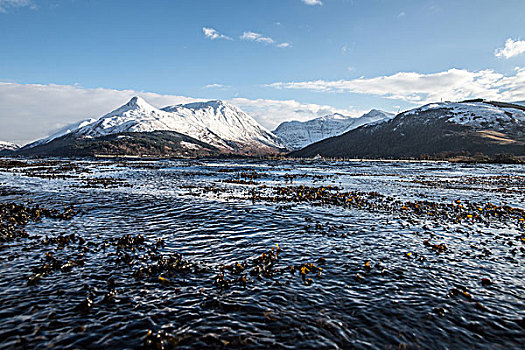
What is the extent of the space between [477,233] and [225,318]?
16980 mm

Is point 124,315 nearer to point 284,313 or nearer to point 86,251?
point 284,313

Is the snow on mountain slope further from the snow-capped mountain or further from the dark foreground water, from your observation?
the dark foreground water

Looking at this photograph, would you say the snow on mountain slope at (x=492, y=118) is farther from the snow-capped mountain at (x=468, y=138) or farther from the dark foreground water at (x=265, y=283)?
the dark foreground water at (x=265, y=283)

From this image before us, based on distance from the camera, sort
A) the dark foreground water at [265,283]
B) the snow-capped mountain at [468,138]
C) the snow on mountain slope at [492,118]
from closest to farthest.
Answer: the dark foreground water at [265,283]
the snow-capped mountain at [468,138]
the snow on mountain slope at [492,118]

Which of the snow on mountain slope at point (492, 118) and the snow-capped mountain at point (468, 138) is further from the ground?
the snow on mountain slope at point (492, 118)

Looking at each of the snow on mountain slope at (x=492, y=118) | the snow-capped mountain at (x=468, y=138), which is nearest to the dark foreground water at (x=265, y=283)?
the snow-capped mountain at (x=468, y=138)

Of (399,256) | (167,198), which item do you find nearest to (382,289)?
(399,256)

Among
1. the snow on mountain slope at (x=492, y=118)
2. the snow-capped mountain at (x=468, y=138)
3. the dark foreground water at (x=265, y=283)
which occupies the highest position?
the snow on mountain slope at (x=492, y=118)

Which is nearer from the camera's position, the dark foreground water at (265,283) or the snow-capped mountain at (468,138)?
the dark foreground water at (265,283)

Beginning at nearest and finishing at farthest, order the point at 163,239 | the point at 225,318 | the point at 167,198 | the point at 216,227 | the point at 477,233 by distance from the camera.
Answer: the point at 225,318 < the point at 163,239 < the point at 477,233 < the point at 216,227 < the point at 167,198

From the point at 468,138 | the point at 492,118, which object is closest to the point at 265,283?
the point at 468,138

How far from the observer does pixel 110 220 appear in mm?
20016

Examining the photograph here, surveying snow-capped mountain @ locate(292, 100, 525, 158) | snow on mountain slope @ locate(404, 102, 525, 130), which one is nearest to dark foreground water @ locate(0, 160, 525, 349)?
snow-capped mountain @ locate(292, 100, 525, 158)

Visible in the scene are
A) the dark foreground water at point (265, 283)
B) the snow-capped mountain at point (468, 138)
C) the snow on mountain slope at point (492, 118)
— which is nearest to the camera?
the dark foreground water at point (265, 283)
